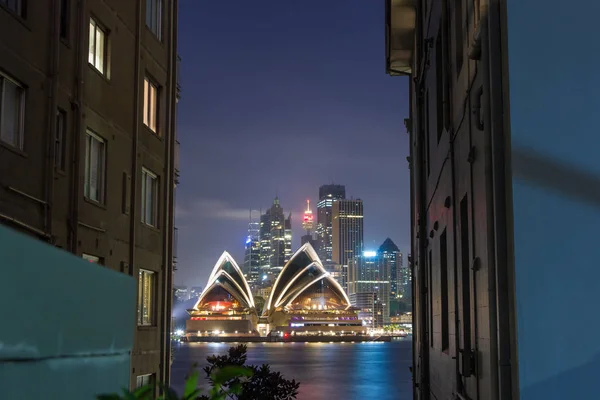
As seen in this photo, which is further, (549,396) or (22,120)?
(22,120)

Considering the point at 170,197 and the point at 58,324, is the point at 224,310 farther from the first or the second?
the point at 58,324

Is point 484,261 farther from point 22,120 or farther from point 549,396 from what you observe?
point 22,120

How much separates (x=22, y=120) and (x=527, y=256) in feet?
24.6

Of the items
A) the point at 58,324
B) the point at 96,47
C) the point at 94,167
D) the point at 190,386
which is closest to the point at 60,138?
the point at 94,167

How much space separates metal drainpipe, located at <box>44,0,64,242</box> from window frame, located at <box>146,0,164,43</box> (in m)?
5.34

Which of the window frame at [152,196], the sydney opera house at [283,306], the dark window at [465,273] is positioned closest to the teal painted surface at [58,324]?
the dark window at [465,273]

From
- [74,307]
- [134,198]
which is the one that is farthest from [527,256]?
[134,198]

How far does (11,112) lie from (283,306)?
150m

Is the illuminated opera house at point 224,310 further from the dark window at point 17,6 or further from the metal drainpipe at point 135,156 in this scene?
the dark window at point 17,6

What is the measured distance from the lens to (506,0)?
21.0 ft

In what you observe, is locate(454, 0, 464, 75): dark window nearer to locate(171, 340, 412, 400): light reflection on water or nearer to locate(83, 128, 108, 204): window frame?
locate(83, 128, 108, 204): window frame

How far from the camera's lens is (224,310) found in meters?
172

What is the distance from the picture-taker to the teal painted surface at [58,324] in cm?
486

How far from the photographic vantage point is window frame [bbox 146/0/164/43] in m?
17.6
